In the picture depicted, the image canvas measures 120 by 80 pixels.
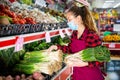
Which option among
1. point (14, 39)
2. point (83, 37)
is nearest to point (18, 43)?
point (14, 39)

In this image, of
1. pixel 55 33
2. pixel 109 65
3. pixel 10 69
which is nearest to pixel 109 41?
pixel 109 65

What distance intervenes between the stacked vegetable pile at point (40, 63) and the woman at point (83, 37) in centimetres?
24

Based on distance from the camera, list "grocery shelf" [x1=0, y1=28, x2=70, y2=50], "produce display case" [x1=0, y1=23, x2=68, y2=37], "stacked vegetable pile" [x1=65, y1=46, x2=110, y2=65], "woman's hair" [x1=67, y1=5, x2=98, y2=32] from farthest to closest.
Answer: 1. "woman's hair" [x1=67, y1=5, x2=98, y2=32]
2. "stacked vegetable pile" [x1=65, y1=46, x2=110, y2=65]
3. "produce display case" [x1=0, y1=23, x2=68, y2=37]
4. "grocery shelf" [x1=0, y1=28, x2=70, y2=50]

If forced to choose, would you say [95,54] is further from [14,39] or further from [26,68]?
[14,39]

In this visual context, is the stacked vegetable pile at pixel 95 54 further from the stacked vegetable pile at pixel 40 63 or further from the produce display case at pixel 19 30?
the produce display case at pixel 19 30

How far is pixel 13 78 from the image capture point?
2791 millimetres

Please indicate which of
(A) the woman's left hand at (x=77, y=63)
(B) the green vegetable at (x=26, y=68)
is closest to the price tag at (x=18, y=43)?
(B) the green vegetable at (x=26, y=68)

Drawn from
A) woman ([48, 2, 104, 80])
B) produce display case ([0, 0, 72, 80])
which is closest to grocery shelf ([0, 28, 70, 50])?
produce display case ([0, 0, 72, 80])

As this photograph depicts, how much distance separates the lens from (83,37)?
3.34m

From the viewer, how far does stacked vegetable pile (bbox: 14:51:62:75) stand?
118 inches

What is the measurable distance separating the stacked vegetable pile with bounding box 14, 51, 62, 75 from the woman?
0.24 m

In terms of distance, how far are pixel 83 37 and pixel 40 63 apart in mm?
648

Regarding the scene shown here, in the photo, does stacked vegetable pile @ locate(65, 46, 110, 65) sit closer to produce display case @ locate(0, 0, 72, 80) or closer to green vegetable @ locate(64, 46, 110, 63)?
green vegetable @ locate(64, 46, 110, 63)

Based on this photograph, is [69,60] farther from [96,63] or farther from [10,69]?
[10,69]
